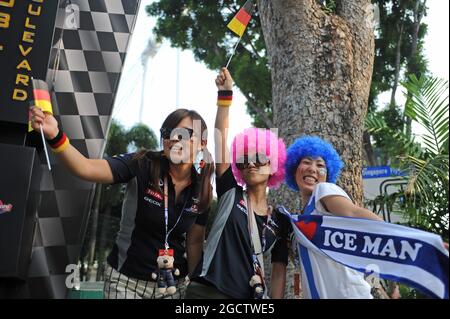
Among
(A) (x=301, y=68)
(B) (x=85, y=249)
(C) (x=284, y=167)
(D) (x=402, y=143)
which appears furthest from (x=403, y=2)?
(B) (x=85, y=249)

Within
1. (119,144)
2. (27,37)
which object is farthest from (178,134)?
(119,144)

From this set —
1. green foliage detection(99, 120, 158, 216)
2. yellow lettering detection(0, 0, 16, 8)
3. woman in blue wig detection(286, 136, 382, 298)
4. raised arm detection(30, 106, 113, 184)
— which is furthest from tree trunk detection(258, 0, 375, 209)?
green foliage detection(99, 120, 158, 216)

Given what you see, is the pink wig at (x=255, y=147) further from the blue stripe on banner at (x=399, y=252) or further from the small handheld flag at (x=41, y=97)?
the small handheld flag at (x=41, y=97)

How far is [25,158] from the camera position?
341 centimetres

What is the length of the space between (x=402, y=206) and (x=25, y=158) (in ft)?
12.3

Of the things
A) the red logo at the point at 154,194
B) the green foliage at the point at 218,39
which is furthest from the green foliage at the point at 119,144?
the red logo at the point at 154,194

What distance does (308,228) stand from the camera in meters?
2.18

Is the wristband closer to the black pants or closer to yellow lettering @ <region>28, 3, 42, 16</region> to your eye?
the black pants

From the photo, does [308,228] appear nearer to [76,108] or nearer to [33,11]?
[76,108]

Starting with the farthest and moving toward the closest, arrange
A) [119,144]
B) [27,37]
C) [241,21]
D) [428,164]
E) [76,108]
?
[119,144] → [428,164] → [76,108] → [27,37] → [241,21]

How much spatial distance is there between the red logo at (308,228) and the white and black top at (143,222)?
507 mm

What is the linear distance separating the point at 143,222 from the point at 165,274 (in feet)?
0.83

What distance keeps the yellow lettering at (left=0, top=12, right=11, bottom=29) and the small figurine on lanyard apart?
2.44 meters
